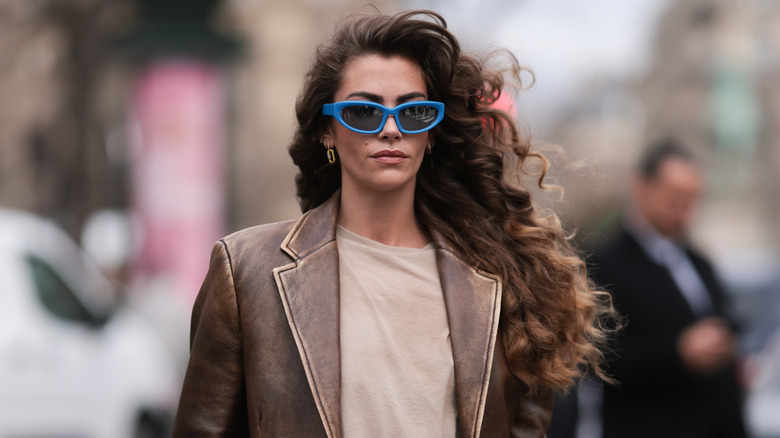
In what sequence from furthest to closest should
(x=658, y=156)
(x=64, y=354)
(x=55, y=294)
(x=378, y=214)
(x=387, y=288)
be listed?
(x=55, y=294), (x=64, y=354), (x=658, y=156), (x=378, y=214), (x=387, y=288)

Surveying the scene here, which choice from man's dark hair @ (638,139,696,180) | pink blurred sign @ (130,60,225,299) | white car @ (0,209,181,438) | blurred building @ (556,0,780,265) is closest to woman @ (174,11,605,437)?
man's dark hair @ (638,139,696,180)

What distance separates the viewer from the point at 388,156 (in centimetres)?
325

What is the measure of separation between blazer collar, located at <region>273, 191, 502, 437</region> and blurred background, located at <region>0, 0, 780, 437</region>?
0.62 m

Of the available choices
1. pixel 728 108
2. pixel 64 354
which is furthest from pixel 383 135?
pixel 728 108

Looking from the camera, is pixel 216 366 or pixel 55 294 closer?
pixel 216 366

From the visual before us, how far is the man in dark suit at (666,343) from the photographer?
5395 millimetres

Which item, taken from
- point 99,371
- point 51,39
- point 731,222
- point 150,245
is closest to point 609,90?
point 731,222

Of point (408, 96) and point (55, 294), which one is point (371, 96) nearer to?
point (408, 96)

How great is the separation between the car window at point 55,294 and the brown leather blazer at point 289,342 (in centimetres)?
464

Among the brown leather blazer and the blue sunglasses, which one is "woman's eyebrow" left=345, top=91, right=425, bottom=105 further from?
the brown leather blazer

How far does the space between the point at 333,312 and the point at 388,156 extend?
442mm

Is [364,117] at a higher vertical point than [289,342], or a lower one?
higher

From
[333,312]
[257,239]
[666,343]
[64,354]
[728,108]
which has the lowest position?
Answer: [728,108]

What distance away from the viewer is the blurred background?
7.52m
